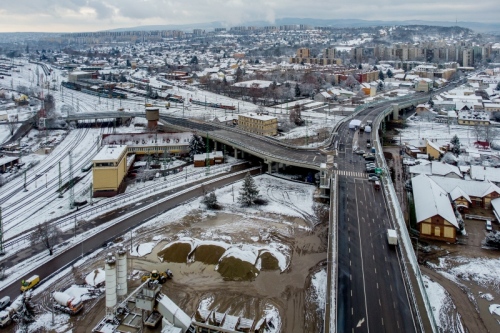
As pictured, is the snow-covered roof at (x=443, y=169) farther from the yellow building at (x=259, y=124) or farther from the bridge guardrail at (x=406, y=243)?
the yellow building at (x=259, y=124)

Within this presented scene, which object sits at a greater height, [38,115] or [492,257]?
[38,115]

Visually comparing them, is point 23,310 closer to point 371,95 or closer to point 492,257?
point 492,257

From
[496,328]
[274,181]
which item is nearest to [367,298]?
[496,328]

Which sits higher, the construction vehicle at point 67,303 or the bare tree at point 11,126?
the bare tree at point 11,126

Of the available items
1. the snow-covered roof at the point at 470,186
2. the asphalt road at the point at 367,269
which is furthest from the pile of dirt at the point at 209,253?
the snow-covered roof at the point at 470,186

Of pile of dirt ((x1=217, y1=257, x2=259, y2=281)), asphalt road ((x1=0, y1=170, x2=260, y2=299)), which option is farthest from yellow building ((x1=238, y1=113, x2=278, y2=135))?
pile of dirt ((x1=217, y1=257, x2=259, y2=281))

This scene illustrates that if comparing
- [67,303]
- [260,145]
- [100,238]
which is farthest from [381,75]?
[67,303]
